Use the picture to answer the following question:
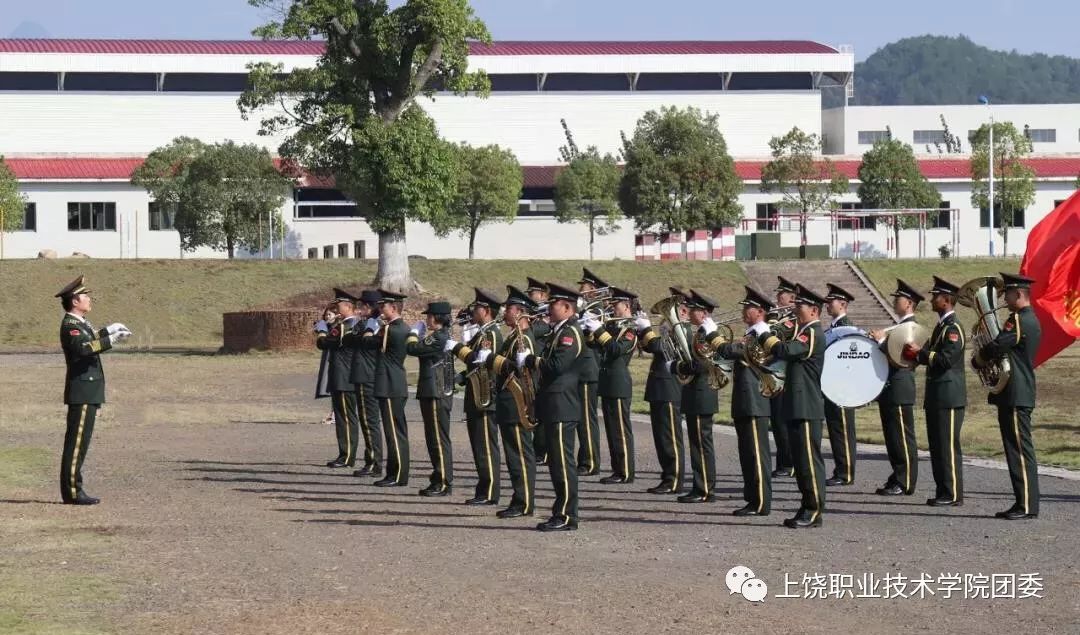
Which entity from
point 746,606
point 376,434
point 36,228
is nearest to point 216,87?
point 36,228

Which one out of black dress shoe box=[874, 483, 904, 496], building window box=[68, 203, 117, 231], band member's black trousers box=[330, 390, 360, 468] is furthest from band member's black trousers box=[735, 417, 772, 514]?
building window box=[68, 203, 117, 231]

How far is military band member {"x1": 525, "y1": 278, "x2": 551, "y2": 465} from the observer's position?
15023 mm

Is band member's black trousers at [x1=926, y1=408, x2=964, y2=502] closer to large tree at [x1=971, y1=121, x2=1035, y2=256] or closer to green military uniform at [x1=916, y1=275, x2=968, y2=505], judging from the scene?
green military uniform at [x1=916, y1=275, x2=968, y2=505]

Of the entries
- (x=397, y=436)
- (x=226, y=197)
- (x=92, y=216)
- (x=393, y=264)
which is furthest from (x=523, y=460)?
(x=92, y=216)

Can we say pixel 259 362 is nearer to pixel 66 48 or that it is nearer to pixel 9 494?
pixel 9 494

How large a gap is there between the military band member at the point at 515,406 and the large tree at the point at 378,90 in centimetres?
3050

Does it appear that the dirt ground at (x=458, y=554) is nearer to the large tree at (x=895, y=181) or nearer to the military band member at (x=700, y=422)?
the military band member at (x=700, y=422)

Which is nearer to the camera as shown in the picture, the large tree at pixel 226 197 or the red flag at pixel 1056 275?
the red flag at pixel 1056 275

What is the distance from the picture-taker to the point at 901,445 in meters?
15.4

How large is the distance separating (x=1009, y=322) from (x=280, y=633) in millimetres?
7255

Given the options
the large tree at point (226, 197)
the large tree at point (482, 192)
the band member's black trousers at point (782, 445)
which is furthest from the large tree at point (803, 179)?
the band member's black trousers at point (782, 445)

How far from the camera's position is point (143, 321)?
51.2 metres

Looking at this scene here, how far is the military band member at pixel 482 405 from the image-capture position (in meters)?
13.8

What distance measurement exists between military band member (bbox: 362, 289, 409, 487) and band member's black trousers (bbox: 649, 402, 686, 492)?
8.16ft
